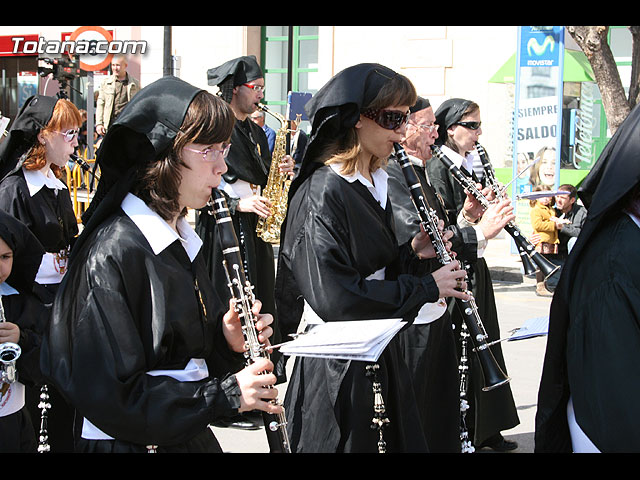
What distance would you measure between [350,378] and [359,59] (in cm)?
1450

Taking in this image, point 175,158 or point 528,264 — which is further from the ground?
point 175,158

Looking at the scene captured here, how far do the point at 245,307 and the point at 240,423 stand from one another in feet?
10.5

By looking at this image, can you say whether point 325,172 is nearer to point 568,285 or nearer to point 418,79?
point 568,285

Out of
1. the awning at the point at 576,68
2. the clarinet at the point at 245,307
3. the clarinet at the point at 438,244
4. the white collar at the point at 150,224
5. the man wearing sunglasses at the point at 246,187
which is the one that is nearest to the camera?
the white collar at the point at 150,224

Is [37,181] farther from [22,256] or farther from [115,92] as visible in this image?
[115,92]

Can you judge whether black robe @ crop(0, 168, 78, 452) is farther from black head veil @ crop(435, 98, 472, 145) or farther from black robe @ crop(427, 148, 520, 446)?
black head veil @ crop(435, 98, 472, 145)

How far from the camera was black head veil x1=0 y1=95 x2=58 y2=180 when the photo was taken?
188 inches

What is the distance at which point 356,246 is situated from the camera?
3068mm

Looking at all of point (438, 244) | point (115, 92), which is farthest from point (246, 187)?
point (115, 92)

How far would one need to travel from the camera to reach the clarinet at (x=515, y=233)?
4402 millimetres

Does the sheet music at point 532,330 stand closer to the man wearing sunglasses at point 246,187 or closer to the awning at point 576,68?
the man wearing sunglasses at point 246,187

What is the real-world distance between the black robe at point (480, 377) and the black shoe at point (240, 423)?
4.63 ft

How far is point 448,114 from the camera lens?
5422 mm

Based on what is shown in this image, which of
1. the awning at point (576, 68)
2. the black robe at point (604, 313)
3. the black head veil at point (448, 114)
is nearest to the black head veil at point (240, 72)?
the black head veil at point (448, 114)
